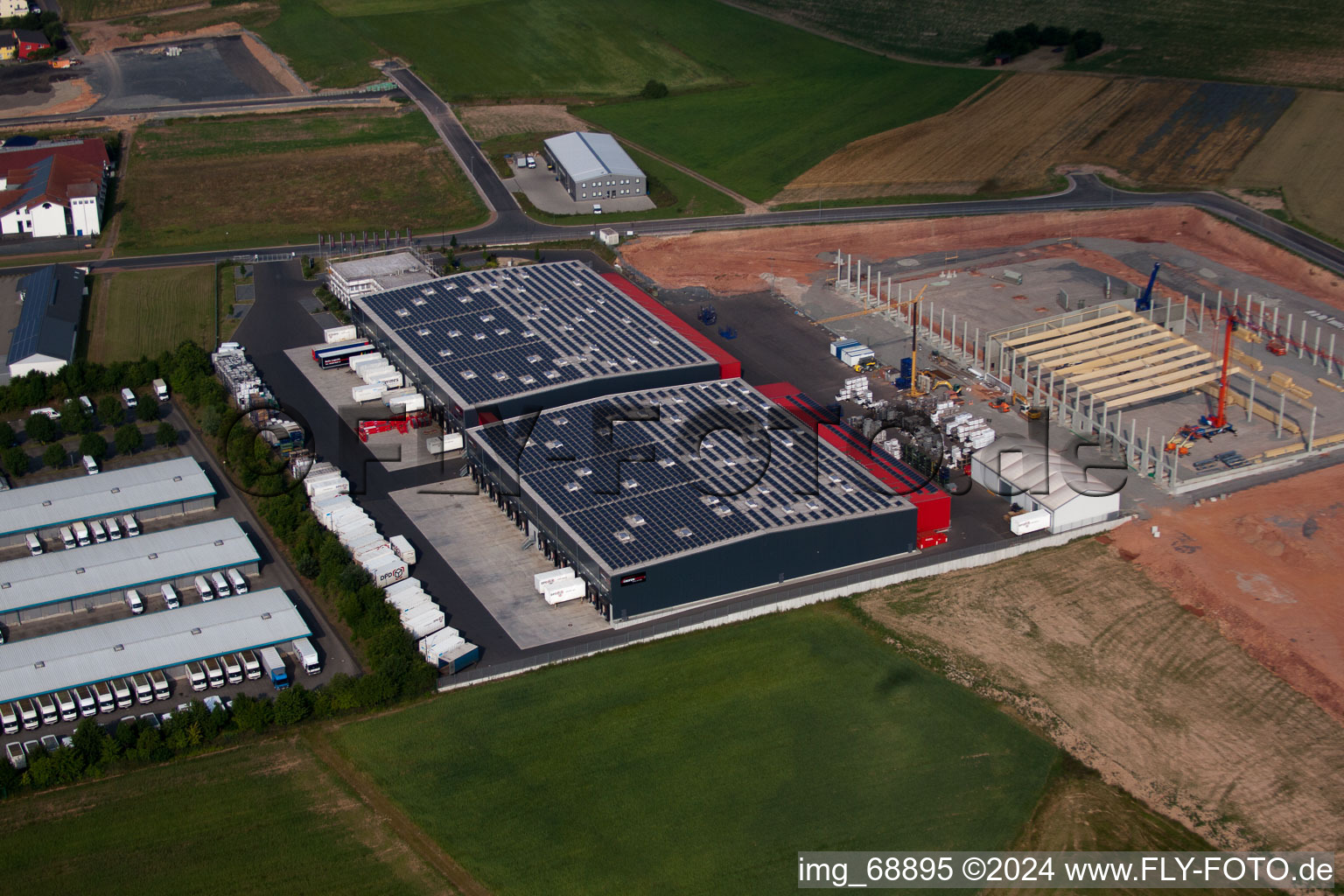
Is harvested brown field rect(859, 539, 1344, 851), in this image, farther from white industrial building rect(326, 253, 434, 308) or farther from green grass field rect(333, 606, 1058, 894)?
white industrial building rect(326, 253, 434, 308)

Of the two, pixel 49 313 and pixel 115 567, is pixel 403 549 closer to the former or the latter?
pixel 115 567

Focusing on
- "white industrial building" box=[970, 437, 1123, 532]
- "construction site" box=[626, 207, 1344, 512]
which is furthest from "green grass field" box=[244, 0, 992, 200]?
"white industrial building" box=[970, 437, 1123, 532]

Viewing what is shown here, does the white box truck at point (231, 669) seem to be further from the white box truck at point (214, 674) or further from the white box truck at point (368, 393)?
the white box truck at point (368, 393)

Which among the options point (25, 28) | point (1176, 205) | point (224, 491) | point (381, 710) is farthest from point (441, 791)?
point (25, 28)

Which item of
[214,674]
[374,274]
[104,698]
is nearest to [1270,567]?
[214,674]

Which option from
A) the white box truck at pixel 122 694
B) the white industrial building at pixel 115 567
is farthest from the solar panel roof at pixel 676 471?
the white box truck at pixel 122 694

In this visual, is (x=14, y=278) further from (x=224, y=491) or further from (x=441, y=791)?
(x=441, y=791)

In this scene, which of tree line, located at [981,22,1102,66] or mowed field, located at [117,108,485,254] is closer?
mowed field, located at [117,108,485,254]
